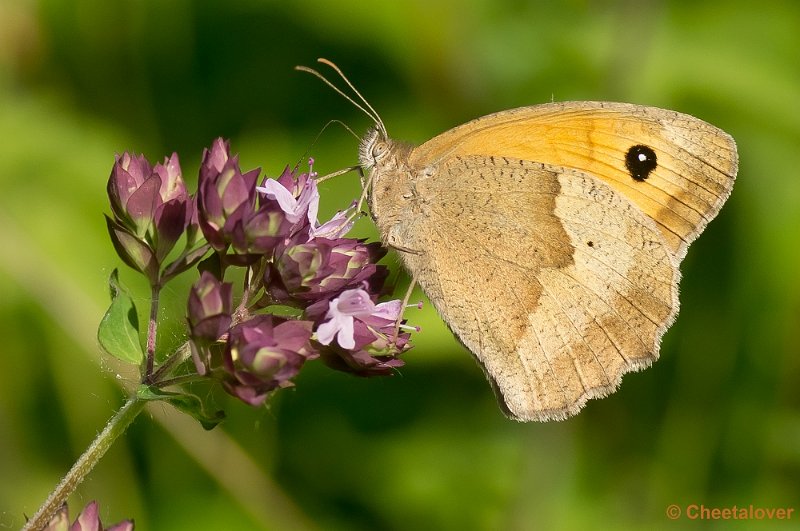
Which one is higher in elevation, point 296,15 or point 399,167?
point 296,15

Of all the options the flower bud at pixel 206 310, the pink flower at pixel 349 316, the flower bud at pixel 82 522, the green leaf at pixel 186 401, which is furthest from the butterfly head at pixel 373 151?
the flower bud at pixel 82 522

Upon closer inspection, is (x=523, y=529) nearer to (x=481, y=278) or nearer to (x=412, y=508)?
(x=412, y=508)

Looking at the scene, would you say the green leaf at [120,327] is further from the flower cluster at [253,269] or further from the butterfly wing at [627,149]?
the butterfly wing at [627,149]

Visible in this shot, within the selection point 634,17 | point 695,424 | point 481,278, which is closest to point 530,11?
point 634,17

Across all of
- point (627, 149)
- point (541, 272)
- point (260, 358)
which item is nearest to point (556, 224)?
point (541, 272)

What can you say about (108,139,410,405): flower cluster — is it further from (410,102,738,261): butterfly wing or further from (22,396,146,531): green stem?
(410,102,738,261): butterfly wing

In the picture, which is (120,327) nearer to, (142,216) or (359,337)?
(142,216)
